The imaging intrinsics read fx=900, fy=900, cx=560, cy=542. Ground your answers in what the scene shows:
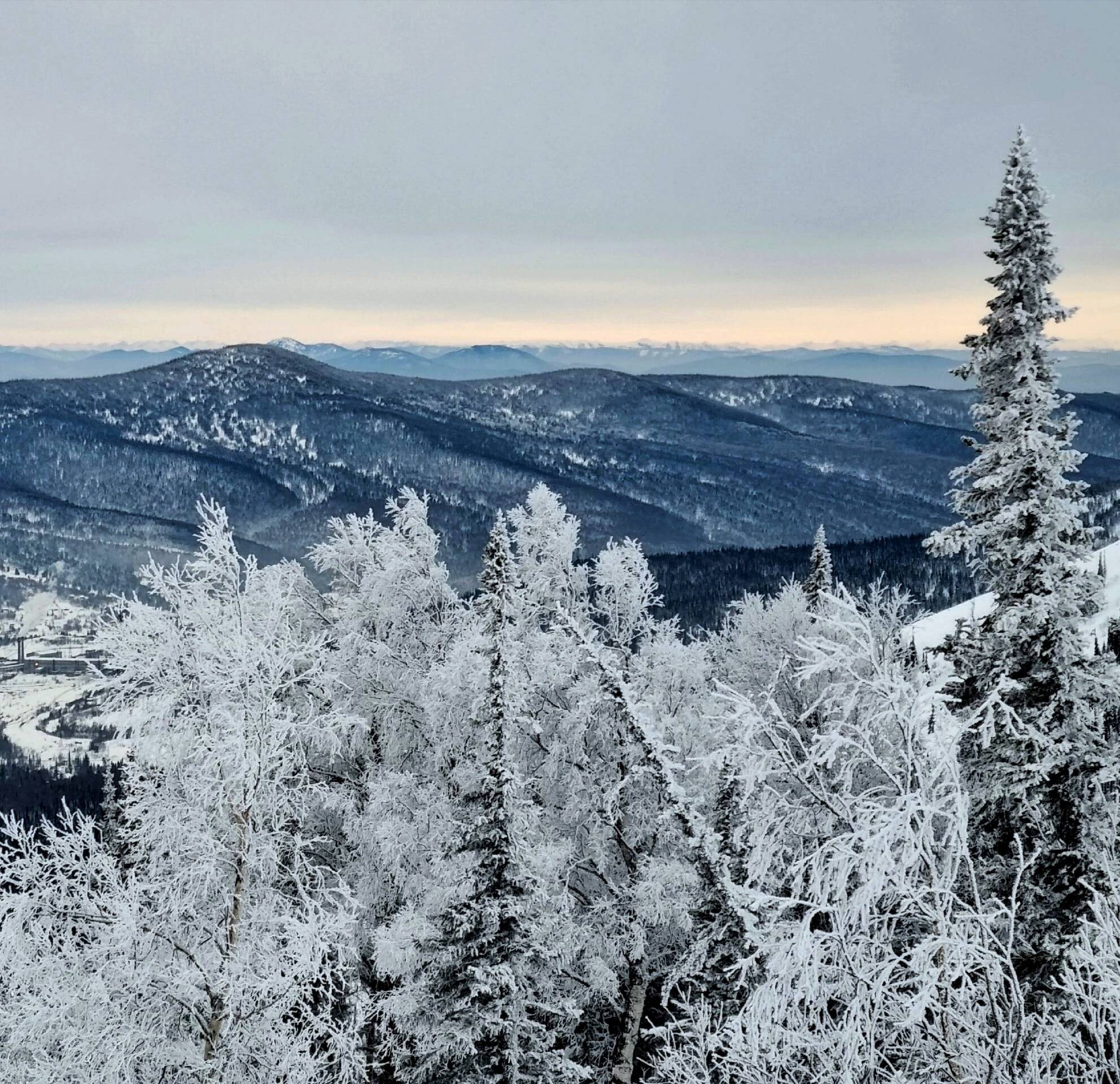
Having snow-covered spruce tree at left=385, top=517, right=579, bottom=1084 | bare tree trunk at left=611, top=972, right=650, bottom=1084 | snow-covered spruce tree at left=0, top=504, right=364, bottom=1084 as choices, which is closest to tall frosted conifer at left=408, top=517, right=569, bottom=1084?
snow-covered spruce tree at left=385, top=517, right=579, bottom=1084

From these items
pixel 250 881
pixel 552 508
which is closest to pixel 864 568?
pixel 552 508

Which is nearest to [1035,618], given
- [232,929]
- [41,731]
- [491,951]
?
[491,951]

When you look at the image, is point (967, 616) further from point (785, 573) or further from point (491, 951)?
point (491, 951)

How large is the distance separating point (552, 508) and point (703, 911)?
951 cm

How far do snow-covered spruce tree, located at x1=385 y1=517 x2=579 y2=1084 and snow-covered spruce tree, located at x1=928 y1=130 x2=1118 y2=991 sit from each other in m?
8.30

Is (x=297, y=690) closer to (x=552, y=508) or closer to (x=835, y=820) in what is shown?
(x=552, y=508)

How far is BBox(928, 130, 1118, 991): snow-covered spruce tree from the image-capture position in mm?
13141

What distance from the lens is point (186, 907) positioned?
35.0 feet

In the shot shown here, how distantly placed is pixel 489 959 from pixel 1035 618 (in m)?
11.5

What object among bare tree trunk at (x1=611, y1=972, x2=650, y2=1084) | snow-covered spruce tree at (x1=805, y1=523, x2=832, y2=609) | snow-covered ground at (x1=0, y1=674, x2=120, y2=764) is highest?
snow-covered spruce tree at (x1=805, y1=523, x2=832, y2=609)

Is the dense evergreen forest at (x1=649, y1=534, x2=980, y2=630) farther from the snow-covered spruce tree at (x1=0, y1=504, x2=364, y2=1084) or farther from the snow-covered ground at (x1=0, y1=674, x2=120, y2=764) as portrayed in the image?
the snow-covered spruce tree at (x1=0, y1=504, x2=364, y2=1084)

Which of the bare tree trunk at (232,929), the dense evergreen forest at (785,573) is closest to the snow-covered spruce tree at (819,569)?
the bare tree trunk at (232,929)

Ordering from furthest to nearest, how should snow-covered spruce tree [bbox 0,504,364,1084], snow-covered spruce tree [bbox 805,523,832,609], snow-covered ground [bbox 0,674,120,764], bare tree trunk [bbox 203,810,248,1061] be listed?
snow-covered ground [bbox 0,674,120,764], snow-covered spruce tree [bbox 805,523,832,609], bare tree trunk [bbox 203,810,248,1061], snow-covered spruce tree [bbox 0,504,364,1084]

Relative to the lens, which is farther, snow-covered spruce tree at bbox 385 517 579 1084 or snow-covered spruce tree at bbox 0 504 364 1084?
snow-covered spruce tree at bbox 385 517 579 1084
